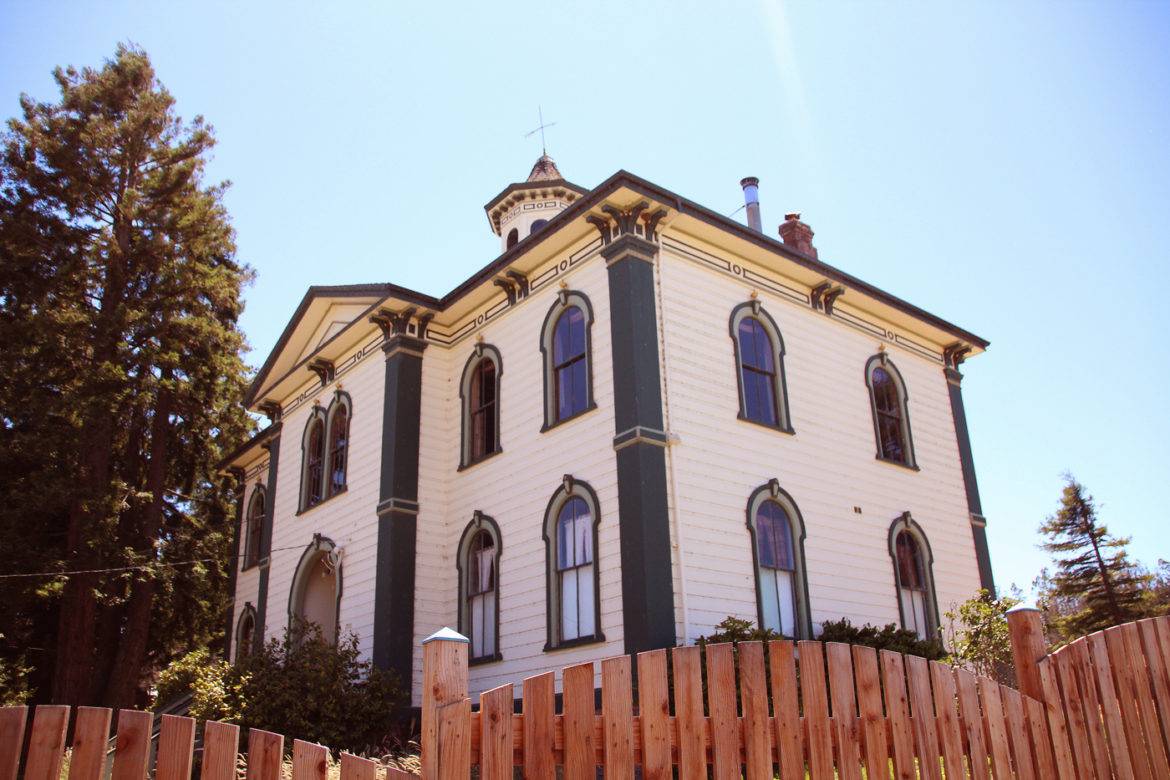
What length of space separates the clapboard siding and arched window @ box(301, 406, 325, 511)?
960 centimetres

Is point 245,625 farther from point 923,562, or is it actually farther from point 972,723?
point 972,723

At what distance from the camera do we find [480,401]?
18.2 m

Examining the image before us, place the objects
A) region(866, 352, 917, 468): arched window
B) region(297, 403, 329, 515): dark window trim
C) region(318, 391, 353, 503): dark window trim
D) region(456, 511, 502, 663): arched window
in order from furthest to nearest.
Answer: region(297, 403, 329, 515): dark window trim < region(318, 391, 353, 503): dark window trim < region(866, 352, 917, 468): arched window < region(456, 511, 502, 663): arched window

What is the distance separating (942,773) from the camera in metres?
5.70

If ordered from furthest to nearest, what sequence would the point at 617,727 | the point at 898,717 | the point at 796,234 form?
the point at 796,234 < the point at 898,717 < the point at 617,727

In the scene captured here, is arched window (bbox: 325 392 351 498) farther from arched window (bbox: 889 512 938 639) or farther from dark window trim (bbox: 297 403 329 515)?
arched window (bbox: 889 512 938 639)

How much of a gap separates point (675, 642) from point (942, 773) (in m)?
7.55

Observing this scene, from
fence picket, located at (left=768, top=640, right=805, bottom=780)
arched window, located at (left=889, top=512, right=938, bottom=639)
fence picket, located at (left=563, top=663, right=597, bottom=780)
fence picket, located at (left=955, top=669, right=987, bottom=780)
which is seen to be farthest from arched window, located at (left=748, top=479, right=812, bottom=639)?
fence picket, located at (left=563, top=663, right=597, bottom=780)

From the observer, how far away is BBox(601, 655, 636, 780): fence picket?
470 centimetres

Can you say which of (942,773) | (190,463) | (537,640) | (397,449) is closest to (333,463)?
(397,449)

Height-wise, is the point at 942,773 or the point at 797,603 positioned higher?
the point at 797,603

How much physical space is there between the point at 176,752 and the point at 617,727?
2.02 m

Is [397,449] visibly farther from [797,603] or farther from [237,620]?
[237,620]

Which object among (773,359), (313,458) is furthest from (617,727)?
(313,458)
